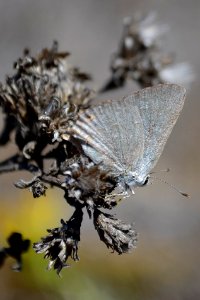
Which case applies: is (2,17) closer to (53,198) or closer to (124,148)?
(53,198)

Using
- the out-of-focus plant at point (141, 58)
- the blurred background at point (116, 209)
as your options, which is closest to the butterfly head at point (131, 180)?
the blurred background at point (116, 209)

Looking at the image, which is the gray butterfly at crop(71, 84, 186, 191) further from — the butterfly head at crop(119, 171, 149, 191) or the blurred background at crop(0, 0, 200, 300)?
the blurred background at crop(0, 0, 200, 300)

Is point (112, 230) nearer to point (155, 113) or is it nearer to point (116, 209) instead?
point (155, 113)

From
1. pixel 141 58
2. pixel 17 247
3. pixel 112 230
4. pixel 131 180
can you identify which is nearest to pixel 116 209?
pixel 141 58

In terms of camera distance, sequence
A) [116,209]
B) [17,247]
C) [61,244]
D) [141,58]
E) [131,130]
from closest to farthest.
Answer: [61,244]
[131,130]
[17,247]
[141,58]
[116,209]

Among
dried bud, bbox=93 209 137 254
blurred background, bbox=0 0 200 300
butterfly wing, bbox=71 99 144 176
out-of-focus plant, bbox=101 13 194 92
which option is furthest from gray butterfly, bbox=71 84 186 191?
out-of-focus plant, bbox=101 13 194 92

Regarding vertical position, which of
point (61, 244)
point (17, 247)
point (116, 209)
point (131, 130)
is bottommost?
point (116, 209)
